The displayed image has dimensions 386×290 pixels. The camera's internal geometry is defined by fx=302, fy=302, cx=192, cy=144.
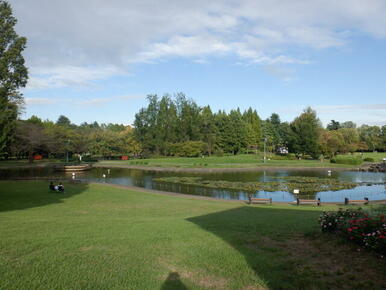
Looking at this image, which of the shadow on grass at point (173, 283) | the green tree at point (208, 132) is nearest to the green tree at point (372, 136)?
the green tree at point (208, 132)

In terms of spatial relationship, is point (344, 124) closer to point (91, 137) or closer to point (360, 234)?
point (91, 137)

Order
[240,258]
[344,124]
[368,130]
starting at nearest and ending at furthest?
1. [240,258]
2. [368,130]
3. [344,124]

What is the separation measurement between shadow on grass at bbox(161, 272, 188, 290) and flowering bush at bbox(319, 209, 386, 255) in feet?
14.3

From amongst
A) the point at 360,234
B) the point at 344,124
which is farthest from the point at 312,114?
the point at 360,234

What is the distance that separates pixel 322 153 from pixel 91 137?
6219 centimetres

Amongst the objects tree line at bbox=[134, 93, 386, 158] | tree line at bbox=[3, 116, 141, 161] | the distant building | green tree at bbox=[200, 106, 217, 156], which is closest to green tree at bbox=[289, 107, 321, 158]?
tree line at bbox=[134, 93, 386, 158]

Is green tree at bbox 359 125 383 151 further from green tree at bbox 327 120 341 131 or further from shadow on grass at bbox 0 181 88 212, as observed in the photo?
shadow on grass at bbox 0 181 88 212

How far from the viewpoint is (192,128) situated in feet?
295

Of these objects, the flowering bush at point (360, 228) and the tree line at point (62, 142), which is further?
the tree line at point (62, 142)

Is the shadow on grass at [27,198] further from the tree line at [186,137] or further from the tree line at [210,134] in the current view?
the tree line at [210,134]

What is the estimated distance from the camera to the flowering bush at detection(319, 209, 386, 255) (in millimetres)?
6825

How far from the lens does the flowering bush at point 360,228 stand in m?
6.83

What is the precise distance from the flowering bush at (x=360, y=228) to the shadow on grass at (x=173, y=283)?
14.3 ft

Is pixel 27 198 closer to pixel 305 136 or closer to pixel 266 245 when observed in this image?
pixel 266 245
